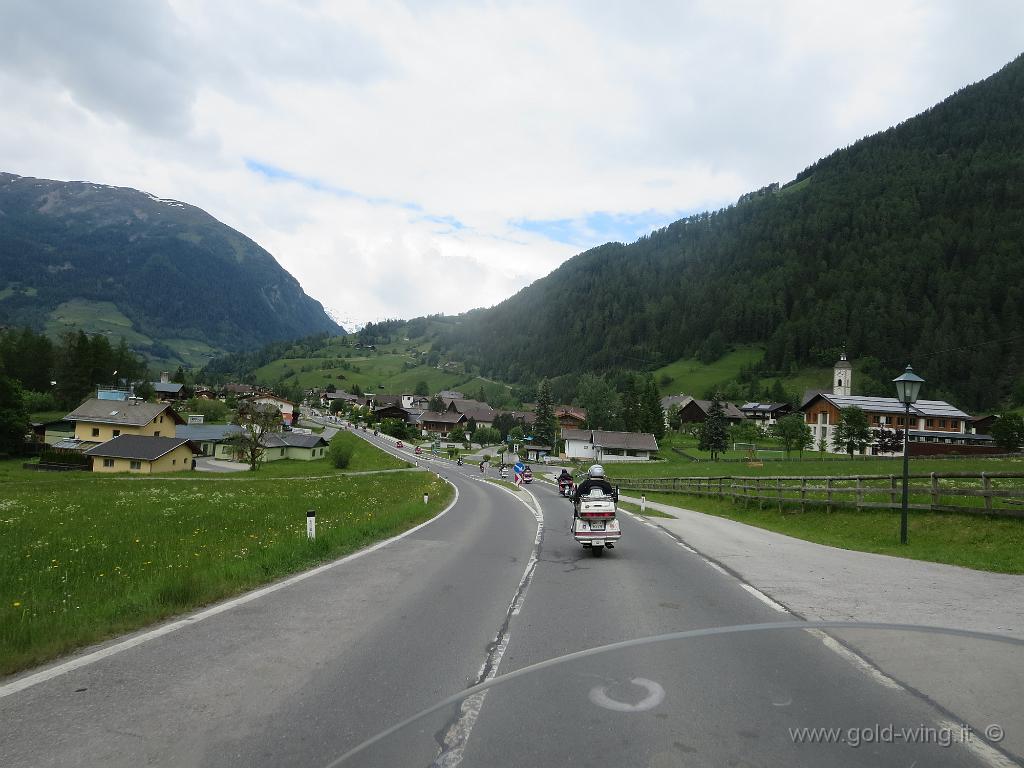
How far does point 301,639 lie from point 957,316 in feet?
648

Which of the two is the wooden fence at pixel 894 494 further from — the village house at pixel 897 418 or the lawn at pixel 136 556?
the village house at pixel 897 418

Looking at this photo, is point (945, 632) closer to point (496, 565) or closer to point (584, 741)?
point (584, 741)

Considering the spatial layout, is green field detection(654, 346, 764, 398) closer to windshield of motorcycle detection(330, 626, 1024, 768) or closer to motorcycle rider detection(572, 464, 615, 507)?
motorcycle rider detection(572, 464, 615, 507)

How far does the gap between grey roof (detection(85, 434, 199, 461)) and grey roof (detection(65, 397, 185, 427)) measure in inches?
467

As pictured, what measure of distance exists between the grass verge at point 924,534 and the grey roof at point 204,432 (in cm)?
8050

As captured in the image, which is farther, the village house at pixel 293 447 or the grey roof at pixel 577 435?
the grey roof at pixel 577 435

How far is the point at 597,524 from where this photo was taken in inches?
528

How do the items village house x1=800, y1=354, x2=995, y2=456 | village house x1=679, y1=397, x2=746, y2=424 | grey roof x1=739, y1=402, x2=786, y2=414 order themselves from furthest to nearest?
village house x1=679, y1=397, x2=746, y2=424
grey roof x1=739, y1=402, x2=786, y2=414
village house x1=800, y1=354, x2=995, y2=456

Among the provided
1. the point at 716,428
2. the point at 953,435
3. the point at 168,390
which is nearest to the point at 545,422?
the point at 716,428

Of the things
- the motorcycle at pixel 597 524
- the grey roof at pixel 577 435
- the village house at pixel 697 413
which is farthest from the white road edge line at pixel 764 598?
the village house at pixel 697 413

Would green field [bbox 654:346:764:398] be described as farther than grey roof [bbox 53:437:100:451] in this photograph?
Yes

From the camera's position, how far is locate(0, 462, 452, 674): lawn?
270 inches

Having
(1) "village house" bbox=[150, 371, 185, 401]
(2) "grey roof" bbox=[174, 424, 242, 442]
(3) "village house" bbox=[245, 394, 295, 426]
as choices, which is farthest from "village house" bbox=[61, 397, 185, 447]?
(3) "village house" bbox=[245, 394, 295, 426]

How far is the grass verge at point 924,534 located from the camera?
12.2m
